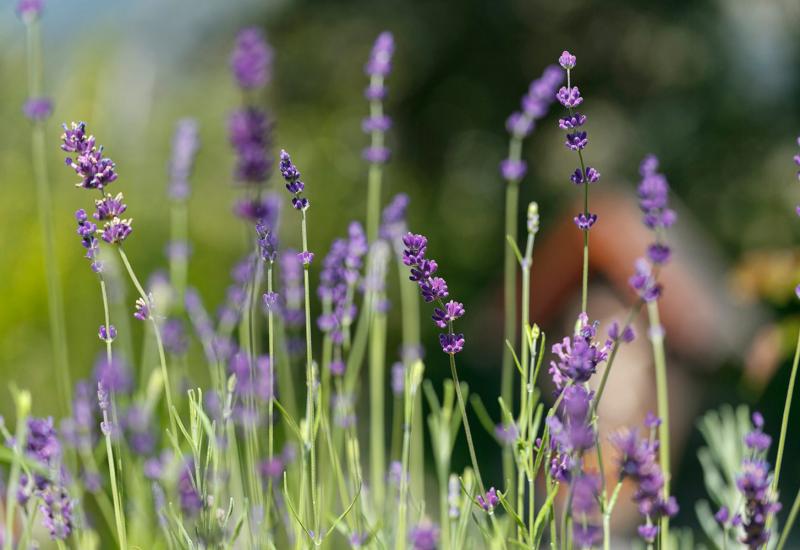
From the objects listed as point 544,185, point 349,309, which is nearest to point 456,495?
point 349,309

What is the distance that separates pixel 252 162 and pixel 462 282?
7021 millimetres

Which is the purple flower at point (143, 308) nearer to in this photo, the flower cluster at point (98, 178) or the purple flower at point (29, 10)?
the flower cluster at point (98, 178)

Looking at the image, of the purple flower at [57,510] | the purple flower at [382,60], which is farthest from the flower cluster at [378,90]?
the purple flower at [57,510]

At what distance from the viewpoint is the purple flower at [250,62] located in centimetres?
109

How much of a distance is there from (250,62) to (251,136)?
0.13 metres

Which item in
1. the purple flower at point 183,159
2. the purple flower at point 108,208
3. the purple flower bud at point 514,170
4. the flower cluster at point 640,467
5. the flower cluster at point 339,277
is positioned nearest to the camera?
the flower cluster at point 640,467

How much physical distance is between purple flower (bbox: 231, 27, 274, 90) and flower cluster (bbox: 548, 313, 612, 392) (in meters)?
0.43

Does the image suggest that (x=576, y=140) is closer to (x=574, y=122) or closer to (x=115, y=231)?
(x=574, y=122)

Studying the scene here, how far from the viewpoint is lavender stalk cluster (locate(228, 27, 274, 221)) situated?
1.01 metres

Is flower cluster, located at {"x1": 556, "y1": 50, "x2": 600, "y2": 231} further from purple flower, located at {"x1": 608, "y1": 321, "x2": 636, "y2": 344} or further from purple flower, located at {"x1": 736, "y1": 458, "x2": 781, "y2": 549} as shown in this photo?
purple flower, located at {"x1": 736, "y1": 458, "x2": 781, "y2": 549}

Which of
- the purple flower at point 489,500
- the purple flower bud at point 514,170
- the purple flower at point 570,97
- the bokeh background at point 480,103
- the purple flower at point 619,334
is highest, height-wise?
the bokeh background at point 480,103

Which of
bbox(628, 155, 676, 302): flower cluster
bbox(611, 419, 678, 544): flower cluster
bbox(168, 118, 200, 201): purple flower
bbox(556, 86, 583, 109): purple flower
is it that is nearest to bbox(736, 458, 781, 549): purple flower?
bbox(611, 419, 678, 544): flower cluster

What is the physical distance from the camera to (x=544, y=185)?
841cm

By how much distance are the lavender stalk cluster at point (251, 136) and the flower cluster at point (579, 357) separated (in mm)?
348
